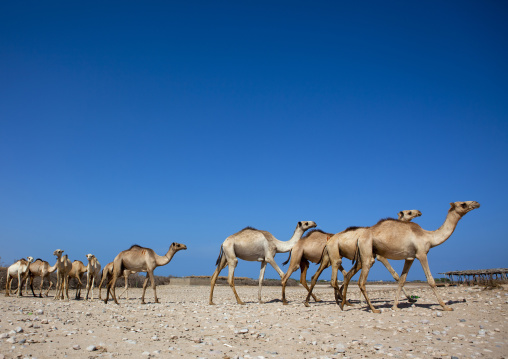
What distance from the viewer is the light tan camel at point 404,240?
42.4 feet

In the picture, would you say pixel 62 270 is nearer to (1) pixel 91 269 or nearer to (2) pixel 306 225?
(1) pixel 91 269

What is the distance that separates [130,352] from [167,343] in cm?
105

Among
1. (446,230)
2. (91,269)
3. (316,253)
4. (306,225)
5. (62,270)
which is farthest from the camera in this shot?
(91,269)

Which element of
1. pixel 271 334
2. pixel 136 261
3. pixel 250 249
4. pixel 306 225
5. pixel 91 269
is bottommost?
pixel 271 334

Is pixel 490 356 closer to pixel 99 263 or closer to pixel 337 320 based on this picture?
pixel 337 320

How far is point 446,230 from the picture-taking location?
13227 millimetres

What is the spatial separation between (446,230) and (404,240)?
5.21 ft

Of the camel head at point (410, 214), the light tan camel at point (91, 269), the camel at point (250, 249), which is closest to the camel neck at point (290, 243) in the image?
the camel at point (250, 249)

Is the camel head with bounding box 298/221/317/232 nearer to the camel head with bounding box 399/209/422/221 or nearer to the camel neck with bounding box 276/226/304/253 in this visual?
the camel neck with bounding box 276/226/304/253

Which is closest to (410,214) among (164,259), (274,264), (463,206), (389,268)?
(389,268)

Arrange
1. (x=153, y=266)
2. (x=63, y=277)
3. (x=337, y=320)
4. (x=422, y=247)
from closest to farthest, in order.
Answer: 1. (x=337, y=320)
2. (x=422, y=247)
3. (x=153, y=266)
4. (x=63, y=277)

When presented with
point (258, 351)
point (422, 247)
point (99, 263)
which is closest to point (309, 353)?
point (258, 351)

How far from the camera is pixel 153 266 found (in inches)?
768

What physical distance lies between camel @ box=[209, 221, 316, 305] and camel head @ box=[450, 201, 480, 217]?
300 inches
